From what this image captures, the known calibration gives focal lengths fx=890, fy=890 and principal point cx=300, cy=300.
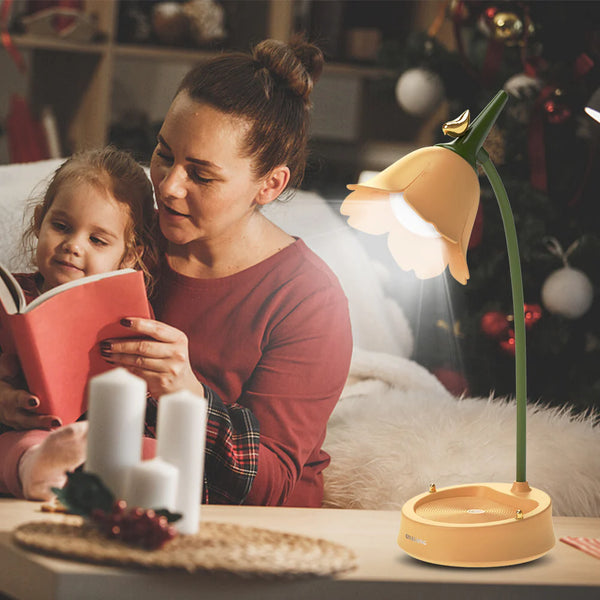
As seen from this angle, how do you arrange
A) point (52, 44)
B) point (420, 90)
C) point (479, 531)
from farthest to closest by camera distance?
point (52, 44) → point (420, 90) → point (479, 531)

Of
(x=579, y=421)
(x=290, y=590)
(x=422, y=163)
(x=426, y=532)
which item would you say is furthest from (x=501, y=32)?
(x=290, y=590)

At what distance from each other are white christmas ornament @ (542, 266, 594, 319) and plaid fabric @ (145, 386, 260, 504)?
103 cm

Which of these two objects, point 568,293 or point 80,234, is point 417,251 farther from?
point 568,293

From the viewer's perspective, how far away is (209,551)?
82cm

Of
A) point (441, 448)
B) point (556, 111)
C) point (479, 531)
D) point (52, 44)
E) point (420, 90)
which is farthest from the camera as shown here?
point (52, 44)

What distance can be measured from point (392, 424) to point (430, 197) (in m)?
0.51

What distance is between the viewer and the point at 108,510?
0.83 meters

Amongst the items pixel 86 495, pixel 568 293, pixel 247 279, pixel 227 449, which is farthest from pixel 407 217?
pixel 568 293

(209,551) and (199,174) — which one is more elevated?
(199,174)

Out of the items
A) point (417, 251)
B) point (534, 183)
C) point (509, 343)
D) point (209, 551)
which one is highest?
point (417, 251)

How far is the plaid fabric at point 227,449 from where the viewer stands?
1.04m

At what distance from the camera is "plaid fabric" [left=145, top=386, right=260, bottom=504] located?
3.41ft

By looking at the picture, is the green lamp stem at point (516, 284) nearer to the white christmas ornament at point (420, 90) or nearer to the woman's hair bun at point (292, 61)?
the woman's hair bun at point (292, 61)

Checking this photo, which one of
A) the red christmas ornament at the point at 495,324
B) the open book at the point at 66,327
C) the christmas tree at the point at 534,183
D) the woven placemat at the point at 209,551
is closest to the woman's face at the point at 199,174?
the open book at the point at 66,327
